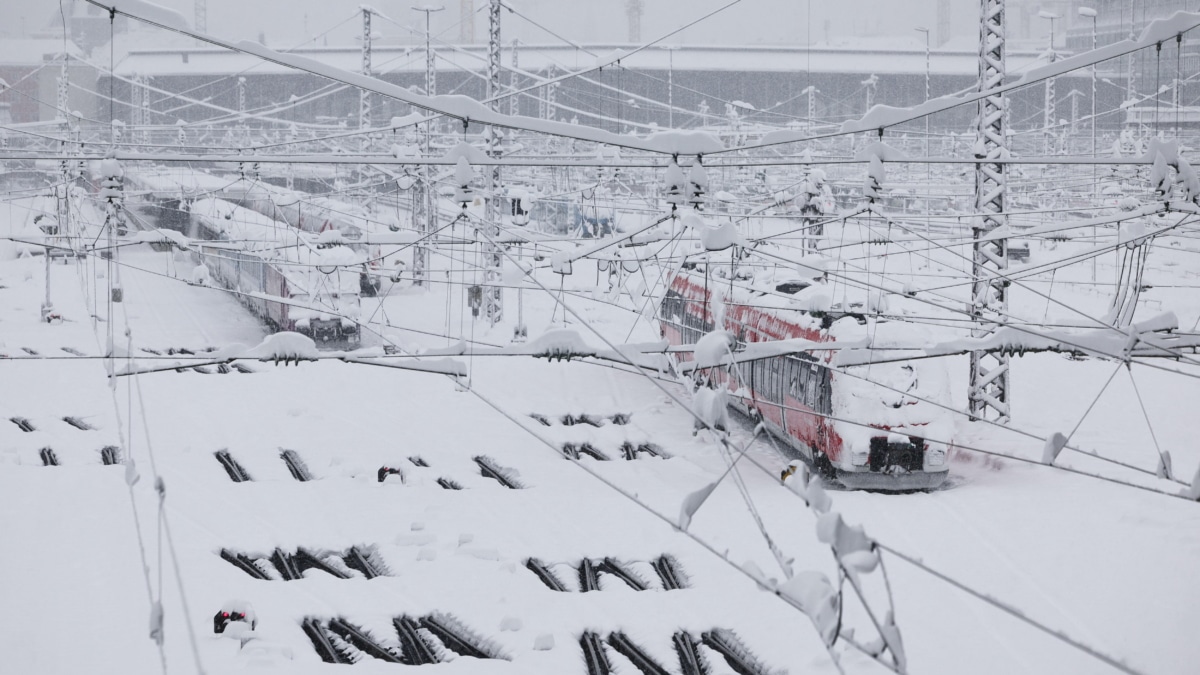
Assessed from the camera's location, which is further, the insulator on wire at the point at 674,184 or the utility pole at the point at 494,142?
the utility pole at the point at 494,142

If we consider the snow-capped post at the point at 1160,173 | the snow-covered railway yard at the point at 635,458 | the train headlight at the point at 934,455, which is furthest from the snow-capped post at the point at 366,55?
the snow-capped post at the point at 1160,173

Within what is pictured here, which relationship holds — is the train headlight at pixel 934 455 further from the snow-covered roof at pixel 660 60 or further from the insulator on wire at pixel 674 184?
the snow-covered roof at pixel 660 60

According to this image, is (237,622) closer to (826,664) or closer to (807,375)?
(826,664)

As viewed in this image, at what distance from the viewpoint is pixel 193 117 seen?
51.2m

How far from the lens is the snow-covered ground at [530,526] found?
862 cm

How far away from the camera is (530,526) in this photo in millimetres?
11750

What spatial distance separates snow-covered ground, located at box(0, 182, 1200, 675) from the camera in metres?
8.62

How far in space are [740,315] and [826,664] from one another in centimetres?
803

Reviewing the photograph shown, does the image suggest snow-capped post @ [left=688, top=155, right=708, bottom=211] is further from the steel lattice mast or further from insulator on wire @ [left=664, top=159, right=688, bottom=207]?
the steel lattice mast

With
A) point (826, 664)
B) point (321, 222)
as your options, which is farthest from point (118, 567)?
point (321, 222)

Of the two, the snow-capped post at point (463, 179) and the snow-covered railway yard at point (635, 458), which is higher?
the snow-capped post at point (463, 179)

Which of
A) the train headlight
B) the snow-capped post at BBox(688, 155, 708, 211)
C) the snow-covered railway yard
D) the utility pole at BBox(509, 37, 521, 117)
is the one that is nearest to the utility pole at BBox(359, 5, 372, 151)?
the snow-covered railway yard

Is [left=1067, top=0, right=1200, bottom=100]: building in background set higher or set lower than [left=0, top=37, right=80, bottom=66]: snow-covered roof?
lower

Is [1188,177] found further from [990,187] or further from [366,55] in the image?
[366,55]
